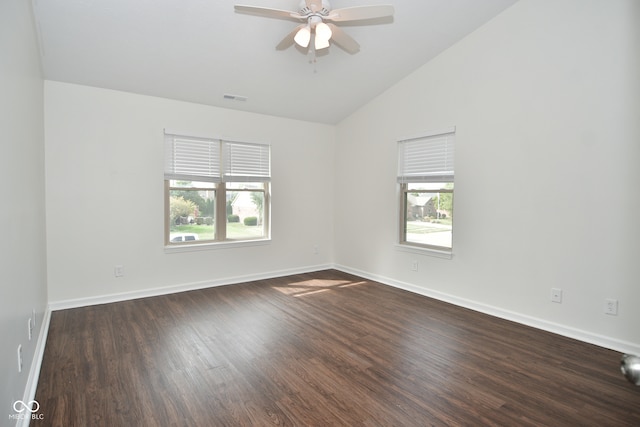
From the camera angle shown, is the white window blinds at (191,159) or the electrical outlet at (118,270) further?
the white window blinds at (191,159)

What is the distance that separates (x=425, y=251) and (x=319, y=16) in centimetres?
304

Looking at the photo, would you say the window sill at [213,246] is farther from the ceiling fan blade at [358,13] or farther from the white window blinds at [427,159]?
the ceiling fan blade at [358,13]

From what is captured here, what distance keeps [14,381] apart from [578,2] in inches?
197

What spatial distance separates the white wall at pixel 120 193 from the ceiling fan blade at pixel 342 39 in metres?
2.32

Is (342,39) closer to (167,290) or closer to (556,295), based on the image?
(556,295)

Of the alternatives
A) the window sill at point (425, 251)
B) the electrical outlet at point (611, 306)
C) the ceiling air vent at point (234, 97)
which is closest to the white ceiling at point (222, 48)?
the ceiling air vent at point (234, 97)

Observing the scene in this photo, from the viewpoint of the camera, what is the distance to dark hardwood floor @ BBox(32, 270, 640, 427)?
2.06 m

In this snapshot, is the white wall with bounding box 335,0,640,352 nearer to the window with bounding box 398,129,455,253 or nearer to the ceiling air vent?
the window with bounding box 398,129,455,253

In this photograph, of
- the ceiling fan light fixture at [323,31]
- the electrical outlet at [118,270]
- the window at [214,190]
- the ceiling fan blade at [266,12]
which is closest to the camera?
the ceiling fan blade at [266,12]

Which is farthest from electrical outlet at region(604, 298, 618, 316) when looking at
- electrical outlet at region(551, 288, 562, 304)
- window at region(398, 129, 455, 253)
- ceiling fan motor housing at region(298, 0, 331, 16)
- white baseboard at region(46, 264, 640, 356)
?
ceiling fan motor housing at region(298, 0, 331, 16)

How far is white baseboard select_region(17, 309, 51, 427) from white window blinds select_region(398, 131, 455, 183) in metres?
4.24

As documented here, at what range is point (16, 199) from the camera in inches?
78.4

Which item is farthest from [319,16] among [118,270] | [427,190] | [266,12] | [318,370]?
[118,270]

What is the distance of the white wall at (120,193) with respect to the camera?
3.82 m
